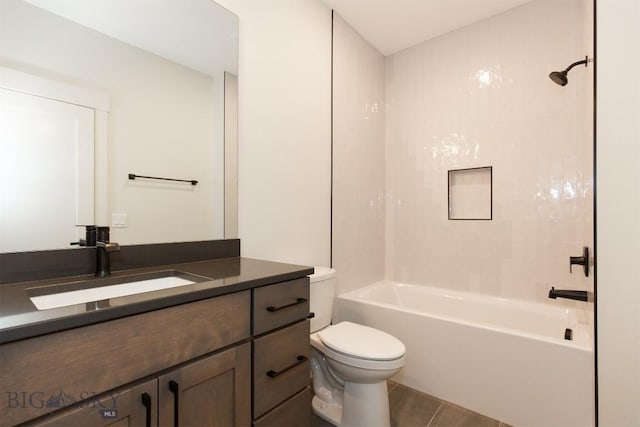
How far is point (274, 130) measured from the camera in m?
1.87

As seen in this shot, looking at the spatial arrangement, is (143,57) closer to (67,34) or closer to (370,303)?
(67,34)

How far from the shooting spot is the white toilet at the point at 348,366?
1.48m

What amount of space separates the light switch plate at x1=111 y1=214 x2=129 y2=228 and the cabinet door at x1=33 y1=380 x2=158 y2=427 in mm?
710

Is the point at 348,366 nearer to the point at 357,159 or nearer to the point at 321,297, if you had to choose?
the point at 321,297

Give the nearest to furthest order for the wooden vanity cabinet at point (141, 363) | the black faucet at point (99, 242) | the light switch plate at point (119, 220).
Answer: the wooden vanity cabinet at point (141, 363), the black faucet at point (99, 242), the light switch plate at point (119, 220)

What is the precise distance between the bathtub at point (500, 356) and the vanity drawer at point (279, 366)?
1078 mm

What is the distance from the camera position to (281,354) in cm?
110

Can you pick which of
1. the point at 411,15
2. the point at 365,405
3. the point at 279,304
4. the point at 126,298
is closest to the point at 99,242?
the point at 126,298

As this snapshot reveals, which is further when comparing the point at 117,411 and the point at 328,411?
the point at 328,411

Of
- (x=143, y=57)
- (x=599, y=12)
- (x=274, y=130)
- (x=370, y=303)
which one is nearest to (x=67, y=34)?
(x=143, y=57)

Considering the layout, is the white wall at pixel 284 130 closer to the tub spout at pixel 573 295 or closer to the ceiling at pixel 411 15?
the ceiling at pixel 411 15

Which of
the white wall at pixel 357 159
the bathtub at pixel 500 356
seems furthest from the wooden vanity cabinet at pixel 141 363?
the white wall at pixel 357 159

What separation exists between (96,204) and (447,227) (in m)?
2.39

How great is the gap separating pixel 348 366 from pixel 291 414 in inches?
17.3
